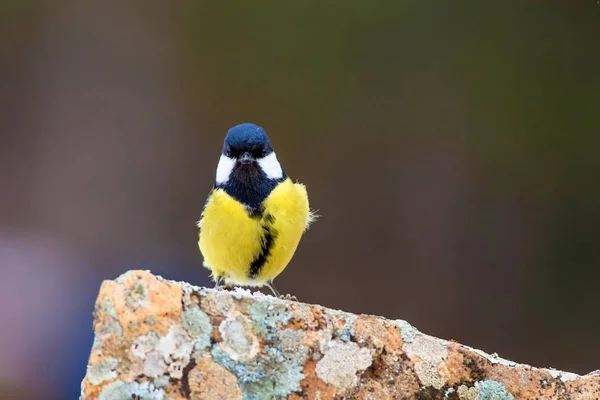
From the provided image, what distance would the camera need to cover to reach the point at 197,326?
124 cm

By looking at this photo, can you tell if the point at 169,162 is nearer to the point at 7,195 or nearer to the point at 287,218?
the point at 7,195

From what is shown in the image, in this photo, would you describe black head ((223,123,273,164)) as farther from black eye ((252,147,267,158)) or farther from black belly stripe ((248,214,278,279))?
black belly stripe ((248,214,278,279))

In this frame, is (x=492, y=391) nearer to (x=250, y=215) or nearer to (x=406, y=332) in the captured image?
(x=406, y=332)

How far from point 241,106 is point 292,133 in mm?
304

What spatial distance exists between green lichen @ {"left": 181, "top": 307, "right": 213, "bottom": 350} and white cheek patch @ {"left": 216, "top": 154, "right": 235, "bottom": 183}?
101 centimetres

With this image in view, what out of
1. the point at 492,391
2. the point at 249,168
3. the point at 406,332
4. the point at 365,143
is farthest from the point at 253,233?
the point at 365,143

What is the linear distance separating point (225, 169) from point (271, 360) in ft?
3.56

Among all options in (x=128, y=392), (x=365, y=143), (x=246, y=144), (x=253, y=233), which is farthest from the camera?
(x=365, y=143)

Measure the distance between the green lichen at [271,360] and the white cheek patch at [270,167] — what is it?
3.15 feet

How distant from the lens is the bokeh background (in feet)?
13.1

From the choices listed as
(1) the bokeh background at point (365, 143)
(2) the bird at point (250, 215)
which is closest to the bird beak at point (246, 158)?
(2) the bird at point (250, 215)

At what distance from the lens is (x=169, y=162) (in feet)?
13.5

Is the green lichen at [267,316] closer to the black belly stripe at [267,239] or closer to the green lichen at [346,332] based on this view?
the green lichen at [346,332]

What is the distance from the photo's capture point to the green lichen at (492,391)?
1329 mm
